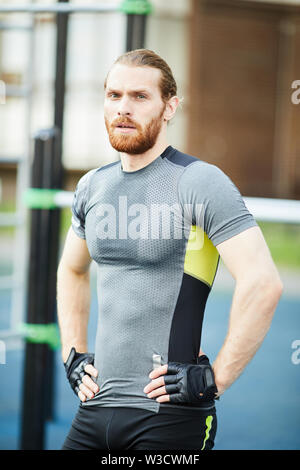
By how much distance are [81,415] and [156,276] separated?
1.46 ft

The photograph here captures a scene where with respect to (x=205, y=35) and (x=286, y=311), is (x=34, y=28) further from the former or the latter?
(x=205, y=35)

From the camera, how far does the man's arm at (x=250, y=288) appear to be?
171cm

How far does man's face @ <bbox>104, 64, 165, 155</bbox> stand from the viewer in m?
1.80

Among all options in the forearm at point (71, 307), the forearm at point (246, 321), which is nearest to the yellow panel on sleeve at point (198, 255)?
the forearm at point (246, 321)

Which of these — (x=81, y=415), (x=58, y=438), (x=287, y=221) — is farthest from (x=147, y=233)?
(x=58, y=438)

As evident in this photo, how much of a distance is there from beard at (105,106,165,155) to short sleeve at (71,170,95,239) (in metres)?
0.21

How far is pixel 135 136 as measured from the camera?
5.97ft

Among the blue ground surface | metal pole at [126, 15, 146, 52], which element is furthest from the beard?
the blue ground surface

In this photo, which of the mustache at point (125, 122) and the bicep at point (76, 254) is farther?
the bicep at point (76, 254)

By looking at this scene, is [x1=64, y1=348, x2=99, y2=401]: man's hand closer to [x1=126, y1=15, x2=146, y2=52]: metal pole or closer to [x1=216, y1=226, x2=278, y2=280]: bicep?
[x1=216, y1=226, x2=278, y2=280]: bicep

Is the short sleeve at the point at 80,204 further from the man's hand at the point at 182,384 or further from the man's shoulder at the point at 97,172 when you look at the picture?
the man's hand at the point at 182,384

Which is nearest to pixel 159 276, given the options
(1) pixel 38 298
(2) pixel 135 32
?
(2) pixel 135 32

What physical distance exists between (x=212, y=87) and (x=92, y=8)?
594 inches

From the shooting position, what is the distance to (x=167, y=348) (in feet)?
6.01
